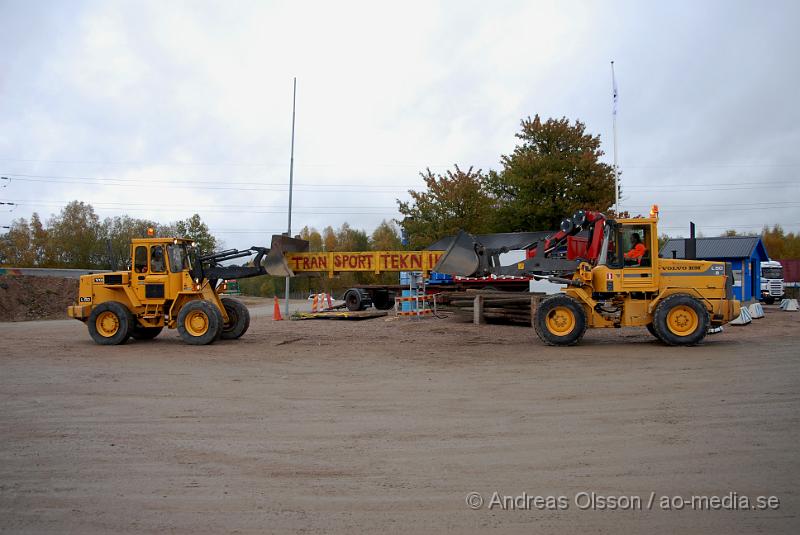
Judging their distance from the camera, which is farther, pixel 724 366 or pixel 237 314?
pixel 237 314

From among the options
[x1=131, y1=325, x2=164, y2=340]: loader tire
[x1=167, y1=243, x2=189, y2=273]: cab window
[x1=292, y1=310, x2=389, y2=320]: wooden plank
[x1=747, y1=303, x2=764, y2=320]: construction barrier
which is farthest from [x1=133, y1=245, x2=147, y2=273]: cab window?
[x1=747, y1=303, x2=764, y2=320]: construction barrier

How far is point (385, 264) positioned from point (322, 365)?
569cm

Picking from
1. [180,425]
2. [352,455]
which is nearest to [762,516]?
[352,455]

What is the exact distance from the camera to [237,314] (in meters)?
17.8

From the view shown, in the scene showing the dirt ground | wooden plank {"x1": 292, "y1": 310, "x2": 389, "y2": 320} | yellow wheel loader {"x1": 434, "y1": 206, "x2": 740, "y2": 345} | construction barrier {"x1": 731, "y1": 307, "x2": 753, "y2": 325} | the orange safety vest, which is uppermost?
the orange safety vest

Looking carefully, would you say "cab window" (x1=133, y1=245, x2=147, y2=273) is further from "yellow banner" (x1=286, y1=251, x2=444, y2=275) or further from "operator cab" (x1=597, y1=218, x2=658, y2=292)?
"operator cab" (x1=597, y1=218, x2=658, y2=292)

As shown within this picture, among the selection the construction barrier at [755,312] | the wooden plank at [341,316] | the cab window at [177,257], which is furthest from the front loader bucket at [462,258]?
the construction barrier at [755,312]

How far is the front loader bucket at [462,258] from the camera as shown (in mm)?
16125

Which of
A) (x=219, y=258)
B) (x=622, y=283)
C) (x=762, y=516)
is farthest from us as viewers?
(x=219, y=258)

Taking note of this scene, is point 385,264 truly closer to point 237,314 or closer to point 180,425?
point 237,314

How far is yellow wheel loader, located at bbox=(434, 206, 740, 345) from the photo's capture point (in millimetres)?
14398

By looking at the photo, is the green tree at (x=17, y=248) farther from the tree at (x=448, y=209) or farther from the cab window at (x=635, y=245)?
the cab window at (x=635, y=245)

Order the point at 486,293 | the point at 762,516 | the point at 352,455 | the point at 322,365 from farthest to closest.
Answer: the point at 486,293 → the point at 322,365 → the point at 352,455 → the point at 762,516

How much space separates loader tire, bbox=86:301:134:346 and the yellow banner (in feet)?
15.1
